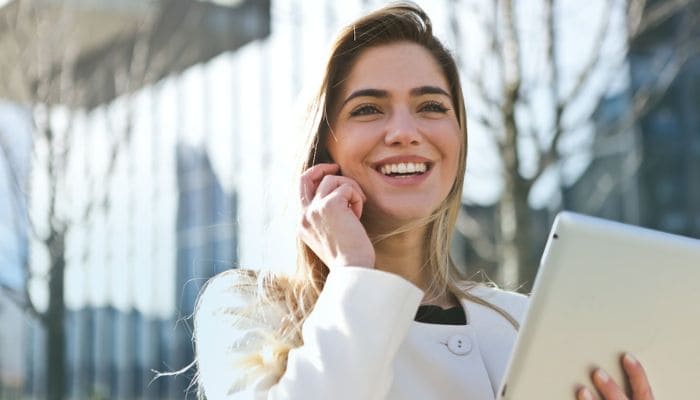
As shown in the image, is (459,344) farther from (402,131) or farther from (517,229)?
(517,229)

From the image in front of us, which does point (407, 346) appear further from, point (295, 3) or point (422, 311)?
point (295, 3)

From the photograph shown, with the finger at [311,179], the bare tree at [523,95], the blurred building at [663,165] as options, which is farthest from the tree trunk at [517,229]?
the blurred building at [663,165]

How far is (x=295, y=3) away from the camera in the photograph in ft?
36.5

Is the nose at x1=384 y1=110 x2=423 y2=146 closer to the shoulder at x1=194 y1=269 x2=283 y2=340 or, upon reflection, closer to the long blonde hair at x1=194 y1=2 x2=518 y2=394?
the long blonde hair at x1=194 y1=2 x2=518 y2=394

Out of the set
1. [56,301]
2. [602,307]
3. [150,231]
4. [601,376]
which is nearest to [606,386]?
[601,376]

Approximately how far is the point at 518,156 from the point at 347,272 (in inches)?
199

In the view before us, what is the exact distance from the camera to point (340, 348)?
1.87 metres

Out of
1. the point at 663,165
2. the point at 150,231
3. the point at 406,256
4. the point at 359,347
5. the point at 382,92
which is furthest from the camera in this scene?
the point at 150,231

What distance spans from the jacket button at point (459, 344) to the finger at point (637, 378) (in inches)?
21.1

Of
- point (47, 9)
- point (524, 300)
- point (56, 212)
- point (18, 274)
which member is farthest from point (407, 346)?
point (18, 274)

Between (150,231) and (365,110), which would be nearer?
(365,110)

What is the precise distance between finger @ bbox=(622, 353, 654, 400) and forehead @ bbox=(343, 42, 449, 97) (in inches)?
34.5

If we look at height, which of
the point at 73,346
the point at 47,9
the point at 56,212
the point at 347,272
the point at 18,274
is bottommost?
the point at 73,346

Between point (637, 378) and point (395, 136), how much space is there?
0.78m
